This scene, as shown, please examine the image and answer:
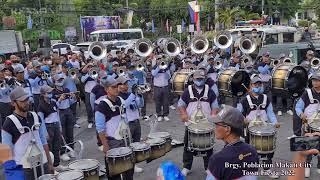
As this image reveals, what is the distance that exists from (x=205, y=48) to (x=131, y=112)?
26.0 ft

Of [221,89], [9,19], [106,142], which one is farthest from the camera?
[9,19]

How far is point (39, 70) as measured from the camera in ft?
36.1

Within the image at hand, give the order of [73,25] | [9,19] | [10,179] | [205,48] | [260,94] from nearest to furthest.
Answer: [10,179] < [260,94] < [205,48] < [9,19] < [73,25]

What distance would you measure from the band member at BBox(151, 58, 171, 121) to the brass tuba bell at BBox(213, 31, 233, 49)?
4290 millimetres

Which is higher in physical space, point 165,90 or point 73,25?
point 73,25

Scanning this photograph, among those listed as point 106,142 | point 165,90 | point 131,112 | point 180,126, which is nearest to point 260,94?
point 131,112

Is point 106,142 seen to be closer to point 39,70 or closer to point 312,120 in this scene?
point 312,120

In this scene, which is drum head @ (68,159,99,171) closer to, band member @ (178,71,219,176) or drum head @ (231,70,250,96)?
band member @ (178,71,219,176)

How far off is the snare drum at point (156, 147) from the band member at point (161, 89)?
5.47 m

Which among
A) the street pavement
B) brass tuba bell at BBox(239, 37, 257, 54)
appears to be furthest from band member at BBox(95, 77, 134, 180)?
brass tuba bell at BBox(239, 37, 257, 54)

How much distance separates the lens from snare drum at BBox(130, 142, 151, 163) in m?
6.25

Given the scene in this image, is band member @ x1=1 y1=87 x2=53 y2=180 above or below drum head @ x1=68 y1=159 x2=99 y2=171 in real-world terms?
above

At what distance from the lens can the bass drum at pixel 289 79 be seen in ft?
37.4

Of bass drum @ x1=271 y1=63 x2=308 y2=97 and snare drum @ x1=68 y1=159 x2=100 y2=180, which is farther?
bass drum @ x1=271 y1=63 x2=308 y2=97
